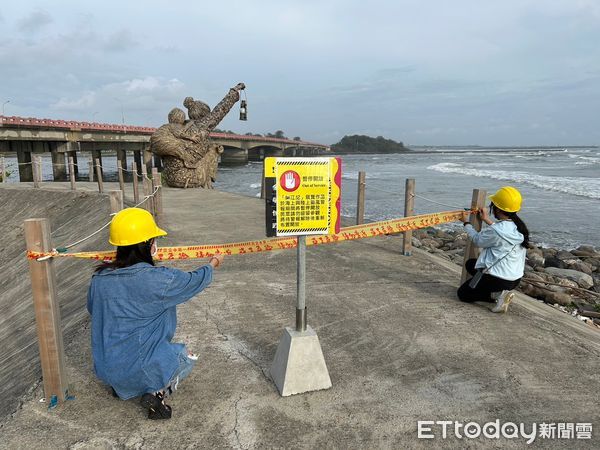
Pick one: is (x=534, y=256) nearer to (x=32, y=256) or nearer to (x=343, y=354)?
(x=343, y=354)

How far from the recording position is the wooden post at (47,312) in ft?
8.63

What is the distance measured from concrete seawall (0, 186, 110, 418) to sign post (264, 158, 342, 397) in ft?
6.14

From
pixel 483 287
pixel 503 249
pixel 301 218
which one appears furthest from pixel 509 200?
pixel 301 218

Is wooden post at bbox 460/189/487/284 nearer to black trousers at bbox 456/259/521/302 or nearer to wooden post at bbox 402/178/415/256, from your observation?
black trousers at bbox 456/259/521/302

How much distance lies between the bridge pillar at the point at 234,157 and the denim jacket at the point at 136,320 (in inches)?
2495

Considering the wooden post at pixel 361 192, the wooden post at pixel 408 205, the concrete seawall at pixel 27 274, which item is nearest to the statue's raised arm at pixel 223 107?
the concrete seawall at pixel 27 274

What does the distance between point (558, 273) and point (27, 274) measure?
33.8 feet

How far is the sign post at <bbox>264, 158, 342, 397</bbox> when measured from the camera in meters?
2.79

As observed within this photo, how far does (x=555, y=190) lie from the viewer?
24344 mm

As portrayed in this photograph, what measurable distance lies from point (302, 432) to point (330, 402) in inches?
14.2

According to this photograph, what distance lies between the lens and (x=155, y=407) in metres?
2.73

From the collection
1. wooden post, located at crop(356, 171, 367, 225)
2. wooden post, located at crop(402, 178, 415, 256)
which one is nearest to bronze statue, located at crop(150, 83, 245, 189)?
wooden post, located at crop(356, 171, 367, 225)

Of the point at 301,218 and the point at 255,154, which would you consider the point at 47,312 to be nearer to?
the point at 301,218

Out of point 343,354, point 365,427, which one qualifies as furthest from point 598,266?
point 365,427
